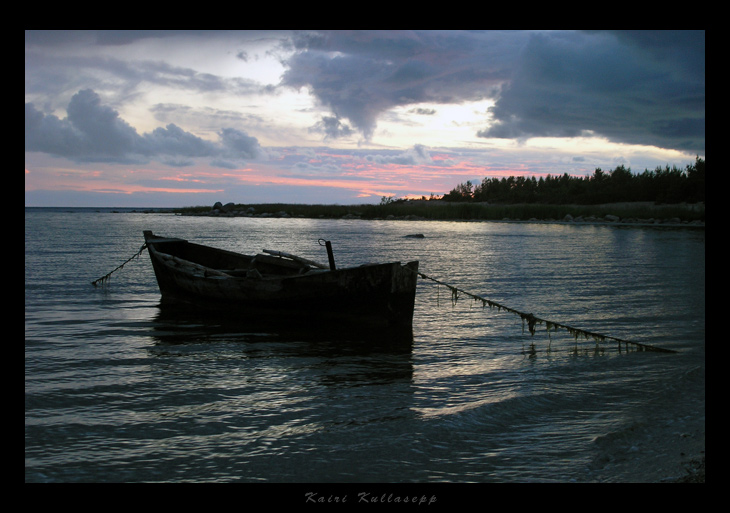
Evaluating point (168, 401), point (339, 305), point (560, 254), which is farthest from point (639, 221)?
point (168, 401)

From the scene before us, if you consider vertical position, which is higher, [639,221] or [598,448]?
[639,221]

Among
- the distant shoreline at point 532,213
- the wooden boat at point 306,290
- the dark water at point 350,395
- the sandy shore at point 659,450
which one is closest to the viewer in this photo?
the sandy shore at point 659,450

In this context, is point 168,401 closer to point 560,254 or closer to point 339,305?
point 339,305

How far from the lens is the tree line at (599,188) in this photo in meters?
61.2

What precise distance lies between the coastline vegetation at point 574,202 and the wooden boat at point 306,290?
51539mm

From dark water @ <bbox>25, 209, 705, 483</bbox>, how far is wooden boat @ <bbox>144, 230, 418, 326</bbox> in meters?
0.45

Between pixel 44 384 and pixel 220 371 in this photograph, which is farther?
pixel 220 371

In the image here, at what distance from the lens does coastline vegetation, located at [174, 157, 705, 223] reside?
58788mm

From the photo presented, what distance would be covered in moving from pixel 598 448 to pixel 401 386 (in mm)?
2448

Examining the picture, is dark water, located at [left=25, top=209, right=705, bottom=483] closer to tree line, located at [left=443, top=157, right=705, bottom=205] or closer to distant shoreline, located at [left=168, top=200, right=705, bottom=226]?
distant shoreline, located at [left=168, top=200, right=705, bottom=226]

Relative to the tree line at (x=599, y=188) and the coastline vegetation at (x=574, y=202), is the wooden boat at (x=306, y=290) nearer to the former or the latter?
the coastline vegetation at (x=574, y=202)

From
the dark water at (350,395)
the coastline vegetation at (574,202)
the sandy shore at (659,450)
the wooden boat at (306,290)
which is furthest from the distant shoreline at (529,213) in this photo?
the sandy shore at (659,450)

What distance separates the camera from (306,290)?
9234 millimetres

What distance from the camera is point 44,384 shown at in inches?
249
